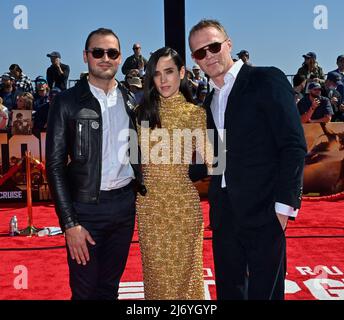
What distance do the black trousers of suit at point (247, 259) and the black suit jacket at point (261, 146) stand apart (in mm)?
78

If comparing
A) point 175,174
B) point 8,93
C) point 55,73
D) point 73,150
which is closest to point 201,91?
point 55,73

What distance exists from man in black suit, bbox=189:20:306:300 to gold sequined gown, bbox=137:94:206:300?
265 mm

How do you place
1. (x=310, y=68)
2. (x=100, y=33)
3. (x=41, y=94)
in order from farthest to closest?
1. (x=310, y=68)
2. (x=41, y=94)
3. (x=100, y=33)

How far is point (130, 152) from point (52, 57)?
31.0 ft

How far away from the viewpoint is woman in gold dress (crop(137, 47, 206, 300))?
3209 mm

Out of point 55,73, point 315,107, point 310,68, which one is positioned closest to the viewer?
point 315,107

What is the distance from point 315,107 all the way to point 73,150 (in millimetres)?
7241

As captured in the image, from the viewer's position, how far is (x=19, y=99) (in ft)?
31.4

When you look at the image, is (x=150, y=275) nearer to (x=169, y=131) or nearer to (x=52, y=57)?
(x=169, y=131)

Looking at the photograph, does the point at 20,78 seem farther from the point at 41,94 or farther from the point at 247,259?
the point at 247,259

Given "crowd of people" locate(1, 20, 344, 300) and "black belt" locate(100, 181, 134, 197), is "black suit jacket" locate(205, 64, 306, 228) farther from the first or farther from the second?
"black belt" locate(100, 181, 134, 197)

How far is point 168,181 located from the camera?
321cm
